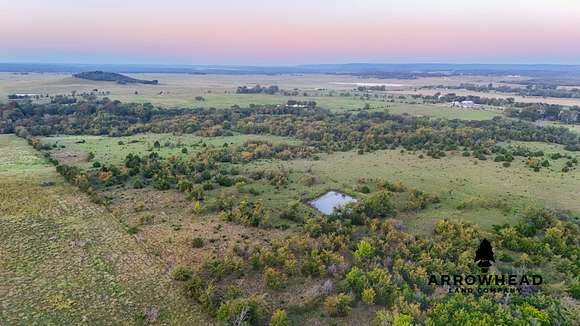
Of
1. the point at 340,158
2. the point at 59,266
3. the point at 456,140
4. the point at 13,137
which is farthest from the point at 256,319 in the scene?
the point at 13,137

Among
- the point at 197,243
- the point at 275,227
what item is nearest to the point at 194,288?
the point at 197,243

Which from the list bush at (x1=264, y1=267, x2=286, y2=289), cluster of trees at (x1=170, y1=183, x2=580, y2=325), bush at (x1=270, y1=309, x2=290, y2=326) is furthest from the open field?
bush at (x1=270, y1=309, x2=290, y2=326)

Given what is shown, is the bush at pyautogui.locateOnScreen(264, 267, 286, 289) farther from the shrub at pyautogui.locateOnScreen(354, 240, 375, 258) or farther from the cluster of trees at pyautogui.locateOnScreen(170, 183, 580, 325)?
the shrub at pyautogui.locateOnScreen(354, 240, 375, 258)

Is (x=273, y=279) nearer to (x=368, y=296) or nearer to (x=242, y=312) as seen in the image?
(x=242, y=312)

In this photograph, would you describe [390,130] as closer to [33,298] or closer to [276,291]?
[276,291]

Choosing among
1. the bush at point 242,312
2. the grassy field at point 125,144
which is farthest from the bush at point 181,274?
the grassy field at point 125,144
